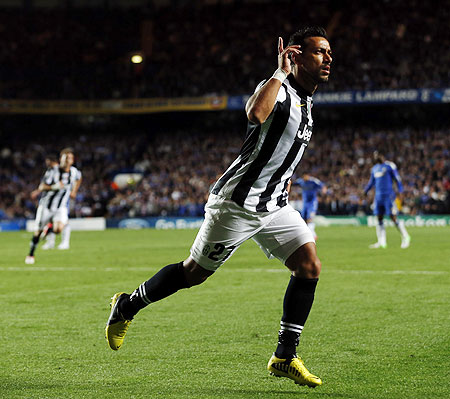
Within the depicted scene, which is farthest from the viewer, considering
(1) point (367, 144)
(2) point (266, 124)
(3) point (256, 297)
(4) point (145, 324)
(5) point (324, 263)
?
(1) point (367, 144)

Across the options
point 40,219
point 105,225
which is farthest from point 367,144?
point 40,219

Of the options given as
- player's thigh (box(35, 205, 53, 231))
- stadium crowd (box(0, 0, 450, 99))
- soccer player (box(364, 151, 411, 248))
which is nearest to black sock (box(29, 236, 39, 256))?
player's thigh (box(35, 205, 53, 231))

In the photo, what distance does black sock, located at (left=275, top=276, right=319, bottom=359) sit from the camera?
518 centimetres

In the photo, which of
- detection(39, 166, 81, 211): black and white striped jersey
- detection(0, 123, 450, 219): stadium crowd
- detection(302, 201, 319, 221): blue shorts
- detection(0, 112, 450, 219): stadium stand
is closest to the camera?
detection(39, 166, 81, 211): black and white striped jersey

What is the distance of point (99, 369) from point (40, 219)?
1221cm

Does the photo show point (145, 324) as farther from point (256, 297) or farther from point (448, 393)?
point (448, 393)

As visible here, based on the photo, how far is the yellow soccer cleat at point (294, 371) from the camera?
480cm

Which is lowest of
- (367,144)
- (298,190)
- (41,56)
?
(298,190)

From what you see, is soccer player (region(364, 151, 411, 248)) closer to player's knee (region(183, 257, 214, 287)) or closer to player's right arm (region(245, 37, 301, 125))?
player's knee (region(183, 257, 214, 287))

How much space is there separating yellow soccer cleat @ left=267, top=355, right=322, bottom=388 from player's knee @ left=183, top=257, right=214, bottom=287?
789 millimetres

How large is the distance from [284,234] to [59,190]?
13421mm

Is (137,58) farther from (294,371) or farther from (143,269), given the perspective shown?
(294,371)

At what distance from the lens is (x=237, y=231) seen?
516cm

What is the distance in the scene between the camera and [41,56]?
48.5 m
